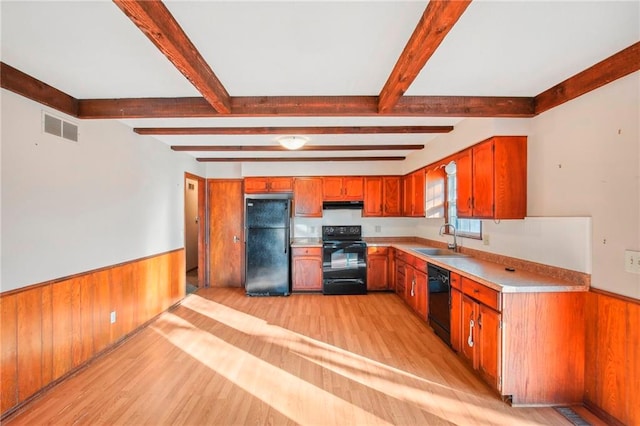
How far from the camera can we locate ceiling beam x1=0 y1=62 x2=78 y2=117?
2.00 m

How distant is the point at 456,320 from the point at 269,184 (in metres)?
3.64

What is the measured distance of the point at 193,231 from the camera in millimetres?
7121

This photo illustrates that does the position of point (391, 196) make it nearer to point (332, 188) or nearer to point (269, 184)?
point (332, 188)

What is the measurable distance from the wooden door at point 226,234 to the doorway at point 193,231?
6.2 inches

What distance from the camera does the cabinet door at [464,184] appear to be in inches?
120

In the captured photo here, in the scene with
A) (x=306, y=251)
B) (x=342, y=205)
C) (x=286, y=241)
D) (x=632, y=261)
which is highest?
(x=342, y=205)

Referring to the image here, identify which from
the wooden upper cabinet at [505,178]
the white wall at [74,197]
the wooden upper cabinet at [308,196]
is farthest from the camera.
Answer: the wooden upper cabinet at [308,196]

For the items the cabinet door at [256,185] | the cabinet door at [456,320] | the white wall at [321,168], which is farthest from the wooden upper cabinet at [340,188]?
the cabinet door at [456,320]

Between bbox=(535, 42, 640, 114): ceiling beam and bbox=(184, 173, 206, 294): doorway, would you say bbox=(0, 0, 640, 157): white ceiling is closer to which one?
bbox=(535, 42, 640, 114): ceiling beam

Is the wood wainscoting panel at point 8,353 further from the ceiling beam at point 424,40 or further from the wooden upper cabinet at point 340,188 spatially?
the wooden upper cabinet at point 340,188

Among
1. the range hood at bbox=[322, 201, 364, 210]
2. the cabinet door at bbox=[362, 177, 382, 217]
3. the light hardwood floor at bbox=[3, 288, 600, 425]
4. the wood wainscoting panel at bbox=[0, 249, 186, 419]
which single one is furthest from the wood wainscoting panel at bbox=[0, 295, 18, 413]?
the cabinet door at bbox=[362, 177, 382, 217]

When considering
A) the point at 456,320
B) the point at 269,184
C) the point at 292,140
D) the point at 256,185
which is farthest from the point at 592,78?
the point at 256,185

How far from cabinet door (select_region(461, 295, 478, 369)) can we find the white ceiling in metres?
1.84

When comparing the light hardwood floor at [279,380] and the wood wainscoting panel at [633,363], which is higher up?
the wood wainscoting panel at [633,363]
